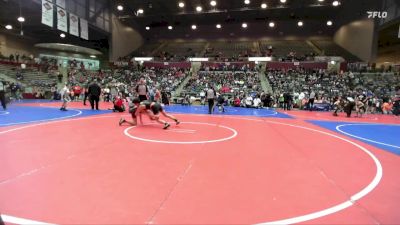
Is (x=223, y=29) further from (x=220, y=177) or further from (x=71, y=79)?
(x=220, y=177)

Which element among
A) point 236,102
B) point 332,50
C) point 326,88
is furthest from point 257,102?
point 332,50

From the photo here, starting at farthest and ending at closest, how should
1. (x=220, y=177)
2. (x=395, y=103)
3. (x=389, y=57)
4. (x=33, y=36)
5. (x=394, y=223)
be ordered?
1. (x=389, y=57)
2. (x=33, y=36)
3. (x=395, y=103)
4. (x=220, y=177)
5. (x=394, y=223)

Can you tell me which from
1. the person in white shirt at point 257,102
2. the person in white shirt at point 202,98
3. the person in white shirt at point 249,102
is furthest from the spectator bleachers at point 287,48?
the person in white shirt at point 202,98

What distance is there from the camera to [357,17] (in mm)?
28281

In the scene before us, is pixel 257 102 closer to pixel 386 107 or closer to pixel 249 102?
pixel 249 102

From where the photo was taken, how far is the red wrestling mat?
284 cm

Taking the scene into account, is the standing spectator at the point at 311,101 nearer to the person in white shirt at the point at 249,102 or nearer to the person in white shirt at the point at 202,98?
the person in white shirt at the point at 249,102

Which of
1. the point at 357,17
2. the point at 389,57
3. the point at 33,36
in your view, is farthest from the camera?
the point at 389,57

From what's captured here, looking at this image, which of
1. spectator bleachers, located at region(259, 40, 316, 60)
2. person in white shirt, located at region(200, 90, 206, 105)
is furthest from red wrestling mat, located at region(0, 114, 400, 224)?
spectator bleachers, located at region(259, 40, 316, 60)

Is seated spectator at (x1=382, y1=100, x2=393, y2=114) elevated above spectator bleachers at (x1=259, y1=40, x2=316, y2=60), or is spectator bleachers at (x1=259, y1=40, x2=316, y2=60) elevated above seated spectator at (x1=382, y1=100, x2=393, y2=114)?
spectator bleachers at (x1=259, y1=40, x2=316, y2=60)

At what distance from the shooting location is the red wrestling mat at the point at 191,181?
2.84 metres

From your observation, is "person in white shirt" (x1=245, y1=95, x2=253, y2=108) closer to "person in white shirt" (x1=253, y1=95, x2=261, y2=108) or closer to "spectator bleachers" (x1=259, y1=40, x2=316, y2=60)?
"person in white shirt" (x1=253, y1=95, x2=261, y2=108)

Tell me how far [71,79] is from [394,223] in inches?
1183

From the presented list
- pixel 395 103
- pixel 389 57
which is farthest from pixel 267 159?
pixel 389 57
